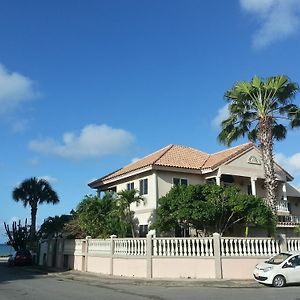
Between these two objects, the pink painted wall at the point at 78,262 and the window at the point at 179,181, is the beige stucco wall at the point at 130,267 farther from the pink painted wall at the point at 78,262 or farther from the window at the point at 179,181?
the window at the point at 179,181

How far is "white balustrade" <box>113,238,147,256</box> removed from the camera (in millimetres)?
23203

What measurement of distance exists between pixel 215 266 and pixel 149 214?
28.1ft

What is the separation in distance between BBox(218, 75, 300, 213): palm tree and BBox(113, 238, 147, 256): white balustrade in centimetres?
774

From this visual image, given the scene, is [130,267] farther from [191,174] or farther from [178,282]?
[191,174]

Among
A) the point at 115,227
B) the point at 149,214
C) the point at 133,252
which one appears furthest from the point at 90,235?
the point at 133,252

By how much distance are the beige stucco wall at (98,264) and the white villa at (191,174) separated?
4.25m

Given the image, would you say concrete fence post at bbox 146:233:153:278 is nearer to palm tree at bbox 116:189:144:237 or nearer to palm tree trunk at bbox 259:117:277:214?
palm tree at bbox 116:189:144:237

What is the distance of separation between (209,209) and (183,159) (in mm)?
8676

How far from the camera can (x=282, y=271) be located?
18672 mm

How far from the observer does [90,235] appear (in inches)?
1171

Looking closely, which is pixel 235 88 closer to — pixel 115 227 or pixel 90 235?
pixel 115 227

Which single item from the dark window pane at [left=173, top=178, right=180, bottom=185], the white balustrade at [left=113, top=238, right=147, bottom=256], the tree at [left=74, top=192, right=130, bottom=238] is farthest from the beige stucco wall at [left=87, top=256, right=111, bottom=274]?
the dark window pane at [left=173, top=178, right=180, bottom=185]

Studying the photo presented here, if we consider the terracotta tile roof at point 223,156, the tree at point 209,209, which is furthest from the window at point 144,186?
the tree at point 209,209

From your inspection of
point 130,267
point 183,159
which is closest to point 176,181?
point 183,159
